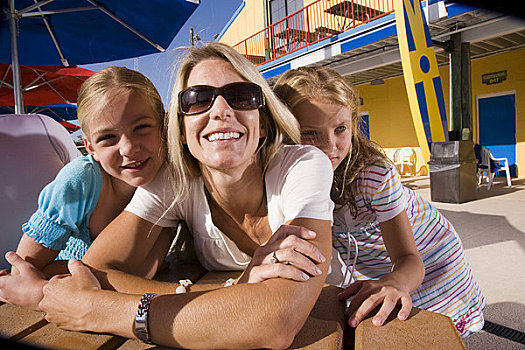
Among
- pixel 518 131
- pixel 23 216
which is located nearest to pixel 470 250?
pixel 23 216

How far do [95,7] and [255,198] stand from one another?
11.7ft

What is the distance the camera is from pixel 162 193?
154 cm

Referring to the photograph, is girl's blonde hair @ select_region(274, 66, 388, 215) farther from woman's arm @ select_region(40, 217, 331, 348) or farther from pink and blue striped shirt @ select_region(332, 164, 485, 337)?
woman's arm @ select_region(40, 217, 331, 348)

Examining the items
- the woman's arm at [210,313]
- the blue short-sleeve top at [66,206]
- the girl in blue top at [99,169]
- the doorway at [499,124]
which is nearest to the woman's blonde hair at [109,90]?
the girl in blue top at [99,169]

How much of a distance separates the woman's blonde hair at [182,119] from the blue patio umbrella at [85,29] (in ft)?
8.62

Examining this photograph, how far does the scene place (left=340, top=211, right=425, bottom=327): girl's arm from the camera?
3.43 feet

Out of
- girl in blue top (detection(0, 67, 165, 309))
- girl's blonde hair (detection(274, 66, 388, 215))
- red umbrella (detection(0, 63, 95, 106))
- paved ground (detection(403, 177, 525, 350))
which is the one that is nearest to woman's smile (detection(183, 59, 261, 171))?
girl in blue top (detection(0, 67, 165, 309))

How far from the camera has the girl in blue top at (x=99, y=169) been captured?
154cm

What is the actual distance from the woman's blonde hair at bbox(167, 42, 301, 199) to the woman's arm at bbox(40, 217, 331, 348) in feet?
1.91

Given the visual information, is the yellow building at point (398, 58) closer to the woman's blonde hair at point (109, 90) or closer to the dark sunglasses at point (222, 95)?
the dark sunglasses at point (222, 95)

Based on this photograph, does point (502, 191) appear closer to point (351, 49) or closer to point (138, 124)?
point (351, 49)

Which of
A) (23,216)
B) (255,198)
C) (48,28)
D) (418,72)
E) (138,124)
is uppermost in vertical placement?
(48,28)

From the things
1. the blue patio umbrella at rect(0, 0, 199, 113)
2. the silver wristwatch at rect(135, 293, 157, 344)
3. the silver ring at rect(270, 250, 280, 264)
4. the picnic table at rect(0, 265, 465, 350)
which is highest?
the blue patio umbrella at rect(0, 0, 199, 113)

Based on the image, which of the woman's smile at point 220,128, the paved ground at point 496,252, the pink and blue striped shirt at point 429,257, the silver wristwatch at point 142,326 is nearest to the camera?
the silver wristwatch at point 142,326
